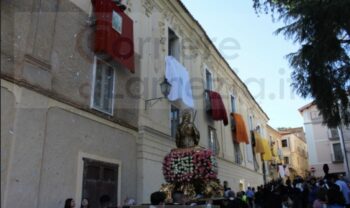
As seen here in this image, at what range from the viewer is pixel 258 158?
95.6 feet

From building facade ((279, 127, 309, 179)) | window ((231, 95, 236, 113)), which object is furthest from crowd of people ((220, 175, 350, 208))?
building facade ((279, 127, 309, 179))

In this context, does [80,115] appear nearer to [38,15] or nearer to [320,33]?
[38,15]

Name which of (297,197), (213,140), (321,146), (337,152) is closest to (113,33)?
(297,197)

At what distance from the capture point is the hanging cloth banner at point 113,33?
34.0 ft

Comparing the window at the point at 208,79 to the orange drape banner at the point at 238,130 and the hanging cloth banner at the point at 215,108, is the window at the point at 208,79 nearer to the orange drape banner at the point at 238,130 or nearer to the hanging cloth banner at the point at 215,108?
the hanging cloth banner at the point at 215,108

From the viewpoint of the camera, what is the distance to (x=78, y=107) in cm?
941

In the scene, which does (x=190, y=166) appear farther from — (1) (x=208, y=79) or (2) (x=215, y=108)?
(1) (x=208, y=79)

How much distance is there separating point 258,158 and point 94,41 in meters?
21.7

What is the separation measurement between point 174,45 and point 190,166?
907cm

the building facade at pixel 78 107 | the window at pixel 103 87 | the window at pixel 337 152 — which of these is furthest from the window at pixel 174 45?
the window at pixel 337 152

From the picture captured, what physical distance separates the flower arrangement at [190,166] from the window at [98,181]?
173 centimetres

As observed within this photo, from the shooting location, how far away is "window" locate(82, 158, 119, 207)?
9289mm

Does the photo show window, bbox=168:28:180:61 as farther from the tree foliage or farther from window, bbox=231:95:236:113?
window, bbox=231:95:236:113

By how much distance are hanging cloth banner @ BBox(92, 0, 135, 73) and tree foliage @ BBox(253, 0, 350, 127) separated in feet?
14.1
